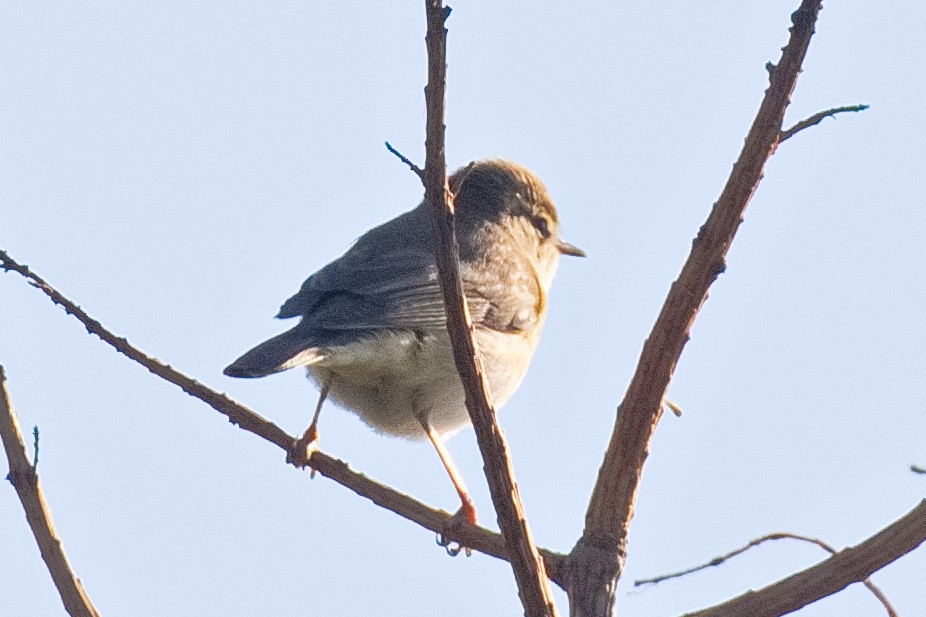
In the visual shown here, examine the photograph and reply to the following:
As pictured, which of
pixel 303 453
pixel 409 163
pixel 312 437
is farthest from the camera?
pixel 312 437

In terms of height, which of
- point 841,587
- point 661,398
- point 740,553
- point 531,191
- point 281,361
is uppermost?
point 531,191

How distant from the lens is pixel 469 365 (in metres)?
2.82

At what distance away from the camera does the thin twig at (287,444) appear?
11.0 ft

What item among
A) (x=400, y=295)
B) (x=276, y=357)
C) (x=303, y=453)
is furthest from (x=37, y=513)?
(x=400, y=295)

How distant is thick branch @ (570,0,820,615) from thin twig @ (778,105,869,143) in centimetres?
2

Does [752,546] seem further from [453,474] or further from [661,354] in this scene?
[453,474]

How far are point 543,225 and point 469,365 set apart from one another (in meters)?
5.33

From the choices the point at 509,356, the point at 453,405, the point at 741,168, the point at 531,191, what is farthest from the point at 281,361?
the point at 531,191

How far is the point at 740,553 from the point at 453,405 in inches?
109

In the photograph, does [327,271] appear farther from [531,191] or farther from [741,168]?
[741,168]

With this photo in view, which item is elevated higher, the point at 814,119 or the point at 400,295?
the point at 400,295

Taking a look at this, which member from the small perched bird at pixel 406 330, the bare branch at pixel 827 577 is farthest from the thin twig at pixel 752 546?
the small perched bird at pixel 406 330

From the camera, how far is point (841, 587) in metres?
2.78

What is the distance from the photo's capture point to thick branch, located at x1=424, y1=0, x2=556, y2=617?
8.27ft
